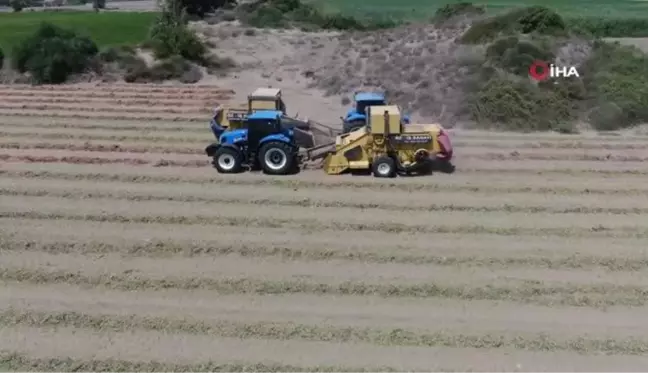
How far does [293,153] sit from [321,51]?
1930 cm

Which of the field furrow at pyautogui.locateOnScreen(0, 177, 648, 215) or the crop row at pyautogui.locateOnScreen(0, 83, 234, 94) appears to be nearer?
the field furrow at pyautogui.locateOnScreen(0, 177, 648, 215)

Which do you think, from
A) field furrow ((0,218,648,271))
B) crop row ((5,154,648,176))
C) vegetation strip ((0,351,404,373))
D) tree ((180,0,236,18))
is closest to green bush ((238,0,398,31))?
tree ((180,0,236,18))

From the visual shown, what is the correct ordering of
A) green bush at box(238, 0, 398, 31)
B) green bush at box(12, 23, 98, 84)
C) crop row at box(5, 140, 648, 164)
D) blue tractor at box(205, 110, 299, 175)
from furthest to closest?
green bush at box(238, 0, 398, 31) → green bush at box(12, 23, 98, 84) → crop row at box(5, 140, 648, 164) → blue tractor at box(205, 110, 299, 175)

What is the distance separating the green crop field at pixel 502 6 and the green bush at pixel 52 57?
3087 cm

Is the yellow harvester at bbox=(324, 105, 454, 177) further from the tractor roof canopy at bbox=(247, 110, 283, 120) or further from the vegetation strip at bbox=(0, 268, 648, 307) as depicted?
the vegetation strip at bbox=(0, 268, 648, 307)

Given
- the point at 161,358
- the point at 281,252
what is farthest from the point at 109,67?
the point at 161,358

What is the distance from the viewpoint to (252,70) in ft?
94.7

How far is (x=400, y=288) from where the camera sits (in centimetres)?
978

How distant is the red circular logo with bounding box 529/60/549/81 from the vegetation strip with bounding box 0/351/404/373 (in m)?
15.5

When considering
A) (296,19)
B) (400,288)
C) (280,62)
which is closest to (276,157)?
(400,288)

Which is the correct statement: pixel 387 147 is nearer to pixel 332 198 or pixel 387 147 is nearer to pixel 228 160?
pixel 332 198

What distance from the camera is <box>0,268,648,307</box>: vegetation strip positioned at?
377 inches

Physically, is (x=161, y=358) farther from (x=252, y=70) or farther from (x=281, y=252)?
(x=252, y=70)

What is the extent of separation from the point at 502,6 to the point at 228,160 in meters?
43.0
